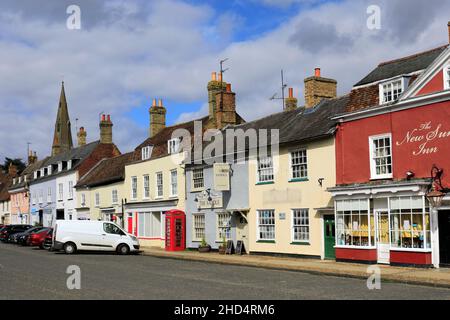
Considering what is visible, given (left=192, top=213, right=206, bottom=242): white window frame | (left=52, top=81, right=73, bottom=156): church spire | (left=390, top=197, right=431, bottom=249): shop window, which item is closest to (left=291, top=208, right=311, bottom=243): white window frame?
(left=390, top=197, right=431, bottom=249): shop window

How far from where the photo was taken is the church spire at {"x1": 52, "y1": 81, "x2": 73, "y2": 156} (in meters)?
89.6

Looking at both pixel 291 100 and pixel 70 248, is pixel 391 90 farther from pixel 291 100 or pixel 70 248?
pixel 70 248

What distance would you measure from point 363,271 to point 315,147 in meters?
7.08

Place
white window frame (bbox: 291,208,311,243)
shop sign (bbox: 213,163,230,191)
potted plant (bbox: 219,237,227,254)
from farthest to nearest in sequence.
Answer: potted plant (bbox: 219,237,227,254), shop sign (bbox: 213,163,230,191), white window frame (bbox: 291,208,311,243)

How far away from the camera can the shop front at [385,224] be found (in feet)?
66.0

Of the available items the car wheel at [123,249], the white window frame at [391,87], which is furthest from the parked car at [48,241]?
the white window frame at [391,87]

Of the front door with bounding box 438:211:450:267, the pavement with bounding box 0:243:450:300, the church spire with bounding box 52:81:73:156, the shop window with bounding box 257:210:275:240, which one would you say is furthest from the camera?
the church spire with bounding box 52:81:73:156

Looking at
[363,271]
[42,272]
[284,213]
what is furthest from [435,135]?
[42,272]

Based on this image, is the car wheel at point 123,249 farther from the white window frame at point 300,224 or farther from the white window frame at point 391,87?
the white window frame at point 391,87

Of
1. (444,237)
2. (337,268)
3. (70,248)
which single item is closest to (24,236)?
(70,248)

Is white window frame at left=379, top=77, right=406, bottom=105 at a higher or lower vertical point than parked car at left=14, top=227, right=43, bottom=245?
higher

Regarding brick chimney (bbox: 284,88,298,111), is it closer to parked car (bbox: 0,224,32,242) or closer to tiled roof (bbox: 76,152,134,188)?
tiled roof (bbox: 76,152,134,188)

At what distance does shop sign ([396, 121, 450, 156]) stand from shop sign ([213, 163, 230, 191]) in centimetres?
1065

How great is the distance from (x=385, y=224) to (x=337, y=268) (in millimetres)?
2817
